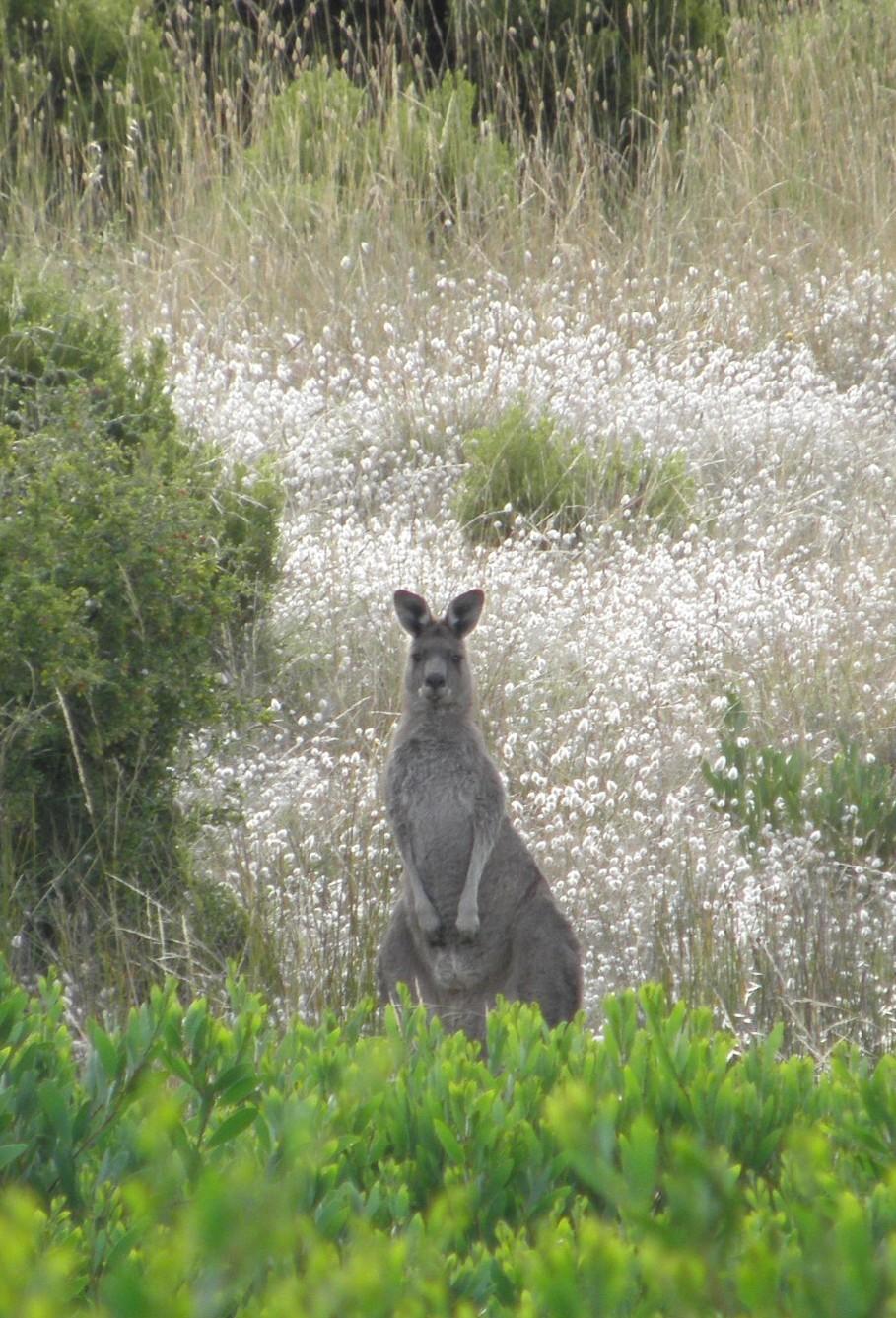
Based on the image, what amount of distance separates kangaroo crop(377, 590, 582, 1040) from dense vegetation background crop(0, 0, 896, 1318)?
34 centimetres

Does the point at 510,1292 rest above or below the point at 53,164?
below

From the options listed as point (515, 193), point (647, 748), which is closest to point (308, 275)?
point (515, 193)

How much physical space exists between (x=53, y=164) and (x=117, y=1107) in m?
11.0

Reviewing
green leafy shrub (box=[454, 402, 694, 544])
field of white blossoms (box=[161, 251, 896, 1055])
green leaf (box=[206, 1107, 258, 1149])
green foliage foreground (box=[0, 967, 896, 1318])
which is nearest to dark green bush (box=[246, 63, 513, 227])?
field of white blossoms (box=[161, 251, 896, 1055])

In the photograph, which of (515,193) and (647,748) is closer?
(647,748)

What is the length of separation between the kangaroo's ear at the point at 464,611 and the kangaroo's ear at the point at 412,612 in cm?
7

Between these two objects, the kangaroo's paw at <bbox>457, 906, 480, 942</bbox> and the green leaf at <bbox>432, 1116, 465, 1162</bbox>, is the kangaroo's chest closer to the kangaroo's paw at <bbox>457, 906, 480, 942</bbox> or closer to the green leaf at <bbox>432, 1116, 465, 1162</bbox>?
the kangaroo's paw at <bbox>457, 906, 480, 942</bbox>

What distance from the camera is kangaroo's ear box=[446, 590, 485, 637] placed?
469 cm

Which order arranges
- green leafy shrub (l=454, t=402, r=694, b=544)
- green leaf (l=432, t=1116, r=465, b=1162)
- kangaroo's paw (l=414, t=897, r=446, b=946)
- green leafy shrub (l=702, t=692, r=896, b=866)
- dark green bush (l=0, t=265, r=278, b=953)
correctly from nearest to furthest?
green leaf (l=432, t=1116, r=465, b=1162) < kangaroo's paw (l=414, t=897, r=446, b=946) < dark green bush (l=0, t=265, r=278, b=953) < green leafy shrub (l=702, t=692, r=896, b=866) < green leafy shrub (l=454, t=402, r=694, b=544)

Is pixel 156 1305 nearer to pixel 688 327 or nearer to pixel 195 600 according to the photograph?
pixel 195 600

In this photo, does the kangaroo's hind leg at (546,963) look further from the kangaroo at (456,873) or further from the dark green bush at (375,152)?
the dark green bush at (375,152)

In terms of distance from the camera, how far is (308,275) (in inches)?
407

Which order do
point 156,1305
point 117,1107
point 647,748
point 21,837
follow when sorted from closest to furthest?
point 156,1305, point 117,1107, point 21,837, point 647,748

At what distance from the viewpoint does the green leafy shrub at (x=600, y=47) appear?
42.2ft
